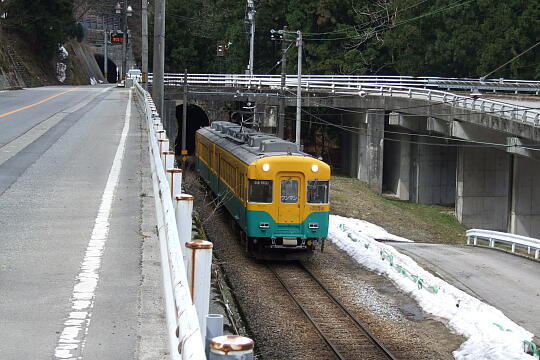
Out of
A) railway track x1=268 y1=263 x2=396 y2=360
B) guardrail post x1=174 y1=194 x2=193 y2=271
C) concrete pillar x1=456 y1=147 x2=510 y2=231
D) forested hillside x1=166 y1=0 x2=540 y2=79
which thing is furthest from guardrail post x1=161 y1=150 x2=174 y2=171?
forested hillside x1=166 y1=0 x2=540 y2=79

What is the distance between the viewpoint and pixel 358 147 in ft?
175

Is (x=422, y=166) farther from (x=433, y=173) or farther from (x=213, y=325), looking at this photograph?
(x=213, y=325)

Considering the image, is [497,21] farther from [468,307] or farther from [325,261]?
[468,307]

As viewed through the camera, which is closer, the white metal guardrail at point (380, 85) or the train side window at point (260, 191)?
the train side window at point (260, 191)

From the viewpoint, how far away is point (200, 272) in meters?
4.50

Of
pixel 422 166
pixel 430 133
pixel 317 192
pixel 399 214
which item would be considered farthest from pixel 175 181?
pixel 422 166

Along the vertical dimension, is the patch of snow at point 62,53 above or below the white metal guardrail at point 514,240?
above

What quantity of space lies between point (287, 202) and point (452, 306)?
5.84 meters

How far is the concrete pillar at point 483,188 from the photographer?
1690 inches

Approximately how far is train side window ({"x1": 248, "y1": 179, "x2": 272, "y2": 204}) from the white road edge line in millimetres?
9232

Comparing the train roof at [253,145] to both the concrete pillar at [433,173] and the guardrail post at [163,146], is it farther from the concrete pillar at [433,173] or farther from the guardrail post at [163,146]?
the concrete pillar at [433,173]

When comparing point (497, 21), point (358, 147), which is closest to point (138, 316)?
point (358, 147)

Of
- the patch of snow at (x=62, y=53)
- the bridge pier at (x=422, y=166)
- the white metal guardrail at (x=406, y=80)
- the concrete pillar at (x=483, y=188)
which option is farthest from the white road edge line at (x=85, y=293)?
the patch of snow at (x=62, y=53)

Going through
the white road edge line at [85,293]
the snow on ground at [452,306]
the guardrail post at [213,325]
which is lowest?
the snow on ground at [452,306]
